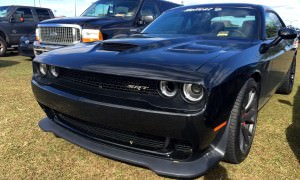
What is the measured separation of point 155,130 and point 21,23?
10745mm

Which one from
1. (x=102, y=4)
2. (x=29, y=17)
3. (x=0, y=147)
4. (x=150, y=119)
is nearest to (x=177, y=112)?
(x=150, y=119)

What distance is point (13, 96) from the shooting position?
4594mm

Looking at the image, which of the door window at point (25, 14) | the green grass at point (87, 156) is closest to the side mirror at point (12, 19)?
the door window at point (25, 14)

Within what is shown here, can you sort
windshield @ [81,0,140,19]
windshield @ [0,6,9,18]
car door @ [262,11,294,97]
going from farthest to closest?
windshield @ [0,6,9,18] → windshield @ [81,0,140,19] → car door @ [262,11,294,97]

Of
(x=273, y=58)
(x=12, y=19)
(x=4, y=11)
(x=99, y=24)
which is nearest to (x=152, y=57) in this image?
(x=273, y=58)

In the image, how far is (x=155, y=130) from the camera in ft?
6.09

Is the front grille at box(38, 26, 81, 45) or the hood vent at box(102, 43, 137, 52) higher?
the hood vent at box(102, 43, 137, 52)

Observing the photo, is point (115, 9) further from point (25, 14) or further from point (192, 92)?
point (25, 14)

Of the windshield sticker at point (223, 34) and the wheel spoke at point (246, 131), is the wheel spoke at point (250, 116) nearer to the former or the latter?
the wheel spoke at point (246, 131)

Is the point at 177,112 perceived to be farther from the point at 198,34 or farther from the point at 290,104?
the point at 290,104

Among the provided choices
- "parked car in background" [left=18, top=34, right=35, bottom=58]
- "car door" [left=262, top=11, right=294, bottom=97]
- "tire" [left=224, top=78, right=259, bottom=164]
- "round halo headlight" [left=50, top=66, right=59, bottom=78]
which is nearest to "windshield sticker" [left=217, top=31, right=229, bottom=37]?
"car door" [left=262, top=11, right=294, bottom=97]

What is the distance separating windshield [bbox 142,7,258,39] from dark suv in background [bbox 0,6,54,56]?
340 inches

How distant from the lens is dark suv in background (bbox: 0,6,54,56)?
10.5 m

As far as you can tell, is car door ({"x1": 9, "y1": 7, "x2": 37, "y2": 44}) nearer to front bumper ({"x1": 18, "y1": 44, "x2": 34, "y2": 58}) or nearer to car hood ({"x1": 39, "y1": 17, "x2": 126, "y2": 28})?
front bumper ({"x1": 18, "y1": 44, "x2": 34, "y2": 58})
